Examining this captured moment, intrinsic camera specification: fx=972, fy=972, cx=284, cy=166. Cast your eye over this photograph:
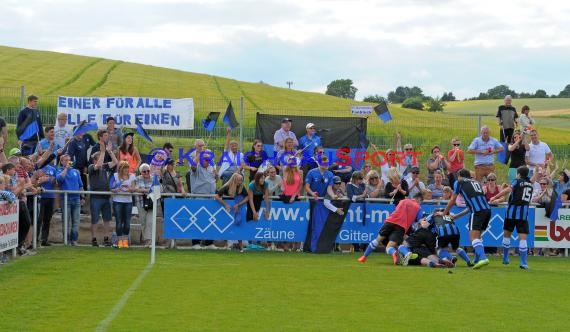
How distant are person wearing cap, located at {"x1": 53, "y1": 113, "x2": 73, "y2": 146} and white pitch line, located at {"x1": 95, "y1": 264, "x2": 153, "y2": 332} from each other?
7698 millimetres

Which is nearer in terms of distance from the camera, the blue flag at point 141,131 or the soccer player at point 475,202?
the soccer player at point 475,202

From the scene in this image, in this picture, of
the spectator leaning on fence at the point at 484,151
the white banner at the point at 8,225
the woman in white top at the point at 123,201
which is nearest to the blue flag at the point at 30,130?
the woman in white top at the point at 123,201

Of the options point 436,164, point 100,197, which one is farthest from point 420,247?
point 100,197

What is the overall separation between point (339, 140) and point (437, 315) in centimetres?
1387

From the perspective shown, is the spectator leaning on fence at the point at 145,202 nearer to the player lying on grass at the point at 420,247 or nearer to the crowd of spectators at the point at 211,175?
the crowd of spectators at the point at 211,175

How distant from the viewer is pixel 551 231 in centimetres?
2202

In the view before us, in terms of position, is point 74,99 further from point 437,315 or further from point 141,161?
point 437,315

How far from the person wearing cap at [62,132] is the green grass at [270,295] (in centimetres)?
482

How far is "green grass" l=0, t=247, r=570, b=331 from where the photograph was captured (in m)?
11.2

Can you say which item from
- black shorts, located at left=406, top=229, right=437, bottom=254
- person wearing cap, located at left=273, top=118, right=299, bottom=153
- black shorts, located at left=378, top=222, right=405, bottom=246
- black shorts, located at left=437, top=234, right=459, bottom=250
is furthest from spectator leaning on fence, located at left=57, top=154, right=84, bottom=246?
black shorts, located at left=437, top=234, right=459, bottom=250

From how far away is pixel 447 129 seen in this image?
2744cm

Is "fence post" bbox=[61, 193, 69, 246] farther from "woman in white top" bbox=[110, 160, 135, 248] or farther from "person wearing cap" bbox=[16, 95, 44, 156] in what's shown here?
"person wearing cap" bbox=[16, 95, 44, 156]

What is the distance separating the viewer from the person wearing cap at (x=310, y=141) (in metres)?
23.8

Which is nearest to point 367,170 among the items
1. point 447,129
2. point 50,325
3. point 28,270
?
point 447,129
